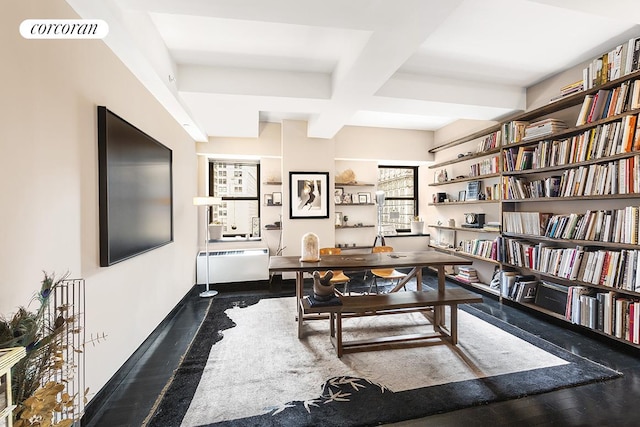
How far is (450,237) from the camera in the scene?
507cm

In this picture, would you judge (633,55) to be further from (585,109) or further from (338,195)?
(338,195)

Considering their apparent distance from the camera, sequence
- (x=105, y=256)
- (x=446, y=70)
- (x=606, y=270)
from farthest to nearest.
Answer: (x=446, y=70), (x=606, y=270), (x=105, y=256)

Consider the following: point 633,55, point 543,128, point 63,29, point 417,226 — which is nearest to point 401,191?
point 417,226

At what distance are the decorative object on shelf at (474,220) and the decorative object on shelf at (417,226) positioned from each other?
979mm

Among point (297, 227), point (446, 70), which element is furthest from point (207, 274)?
point (446, 70)

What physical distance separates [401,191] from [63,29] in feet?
18.5

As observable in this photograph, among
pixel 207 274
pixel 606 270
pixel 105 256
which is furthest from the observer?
pixel 207 274

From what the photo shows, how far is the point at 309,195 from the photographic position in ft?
15.6

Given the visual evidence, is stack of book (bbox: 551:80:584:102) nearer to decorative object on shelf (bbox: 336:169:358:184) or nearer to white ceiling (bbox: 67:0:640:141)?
white ceiling (bbox: 67:0:640:141)

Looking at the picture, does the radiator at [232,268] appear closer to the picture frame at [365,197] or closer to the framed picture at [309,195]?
the framed picture at [309,195]

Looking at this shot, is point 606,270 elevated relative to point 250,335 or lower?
elevated

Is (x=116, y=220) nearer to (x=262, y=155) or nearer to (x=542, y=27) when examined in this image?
(x=262, y=155)

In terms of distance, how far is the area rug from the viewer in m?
1.76

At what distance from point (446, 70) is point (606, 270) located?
8.55ft
